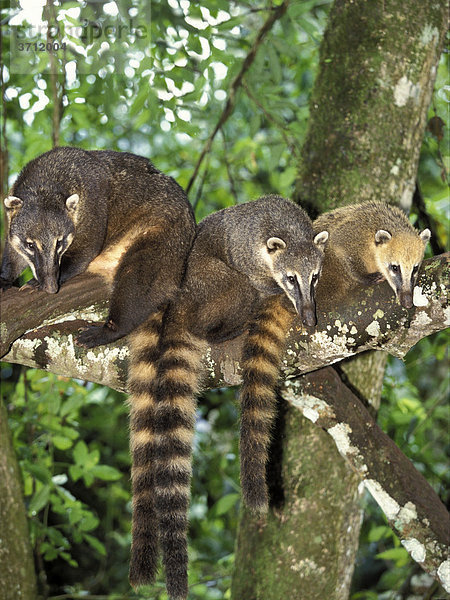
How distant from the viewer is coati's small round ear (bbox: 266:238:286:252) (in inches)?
145

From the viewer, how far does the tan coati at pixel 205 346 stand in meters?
2.97

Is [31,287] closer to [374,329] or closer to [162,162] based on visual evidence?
[374,329]

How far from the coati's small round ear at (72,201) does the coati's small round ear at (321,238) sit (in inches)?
50.5

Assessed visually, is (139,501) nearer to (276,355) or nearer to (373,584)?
(276,355)

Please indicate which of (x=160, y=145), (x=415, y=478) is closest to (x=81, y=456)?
(x=415, y=478)

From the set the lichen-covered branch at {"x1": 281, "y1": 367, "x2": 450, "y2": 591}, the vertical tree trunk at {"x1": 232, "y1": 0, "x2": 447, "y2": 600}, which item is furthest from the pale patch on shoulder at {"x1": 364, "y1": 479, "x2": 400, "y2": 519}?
the vertical tree trunk at {"x1": 232, "y1": 0, "x2": 447, "y2": 600}

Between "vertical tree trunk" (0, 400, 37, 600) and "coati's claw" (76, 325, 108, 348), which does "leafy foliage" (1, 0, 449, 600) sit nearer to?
"vertical tree trunk" (0, 400, 37, 600)

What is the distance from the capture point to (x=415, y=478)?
3.43 m

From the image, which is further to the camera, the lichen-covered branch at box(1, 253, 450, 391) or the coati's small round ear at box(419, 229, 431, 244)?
the coati's small round ear at box(419, 229, 431, 244)

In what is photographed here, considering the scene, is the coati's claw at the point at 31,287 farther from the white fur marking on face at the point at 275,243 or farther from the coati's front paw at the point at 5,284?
the white fur marking on face at the point at 275,243

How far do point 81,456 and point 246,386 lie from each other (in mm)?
1916

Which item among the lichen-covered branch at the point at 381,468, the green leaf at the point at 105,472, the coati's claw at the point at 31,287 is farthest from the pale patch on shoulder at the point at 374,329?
the green leaf at the point at 105,472

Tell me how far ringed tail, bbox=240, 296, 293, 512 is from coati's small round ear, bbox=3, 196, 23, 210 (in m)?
1.34

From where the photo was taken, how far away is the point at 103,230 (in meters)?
3.48
